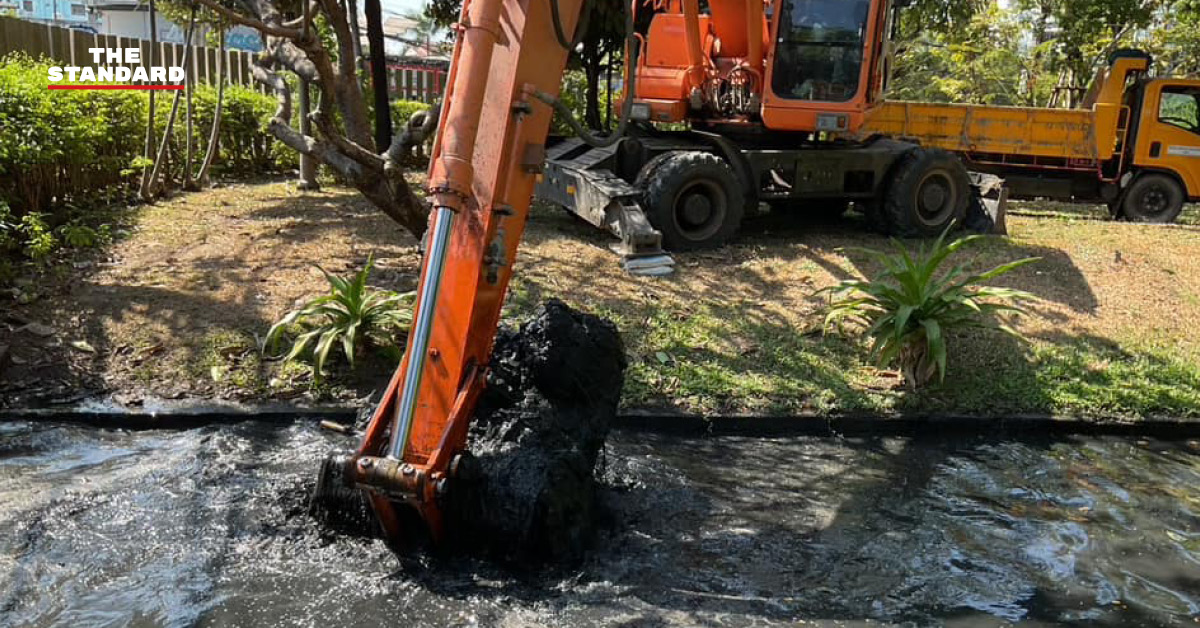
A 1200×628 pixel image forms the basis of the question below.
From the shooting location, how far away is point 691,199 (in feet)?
29.8

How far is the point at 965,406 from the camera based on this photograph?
6078mm

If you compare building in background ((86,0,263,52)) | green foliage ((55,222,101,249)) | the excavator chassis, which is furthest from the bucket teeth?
building in background ((86,0,263,52))

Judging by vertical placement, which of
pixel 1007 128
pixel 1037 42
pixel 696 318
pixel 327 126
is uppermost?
pixel 1037 42

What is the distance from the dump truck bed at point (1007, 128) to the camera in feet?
45.3

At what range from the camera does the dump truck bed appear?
13.8m

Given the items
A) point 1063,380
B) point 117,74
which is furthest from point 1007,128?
point 117,74

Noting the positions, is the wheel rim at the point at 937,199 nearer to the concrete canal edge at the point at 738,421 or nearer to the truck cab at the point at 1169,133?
the concrete canal edge at the point at 738,421

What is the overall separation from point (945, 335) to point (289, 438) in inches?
170

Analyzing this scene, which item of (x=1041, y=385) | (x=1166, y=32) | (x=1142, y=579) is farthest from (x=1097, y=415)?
(x=1166, y=32)

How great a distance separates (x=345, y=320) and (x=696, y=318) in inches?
102

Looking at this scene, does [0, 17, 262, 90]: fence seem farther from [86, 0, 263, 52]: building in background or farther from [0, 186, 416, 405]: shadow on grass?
[86, 0, 263, 52]: building in background

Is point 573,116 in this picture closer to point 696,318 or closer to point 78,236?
point 696,318

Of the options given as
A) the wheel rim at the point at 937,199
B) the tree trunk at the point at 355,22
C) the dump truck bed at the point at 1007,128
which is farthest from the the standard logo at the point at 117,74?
the dump truck bed at the point at 1007,128

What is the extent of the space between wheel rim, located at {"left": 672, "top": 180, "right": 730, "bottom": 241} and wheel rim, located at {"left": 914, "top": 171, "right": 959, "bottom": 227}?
2316mm
